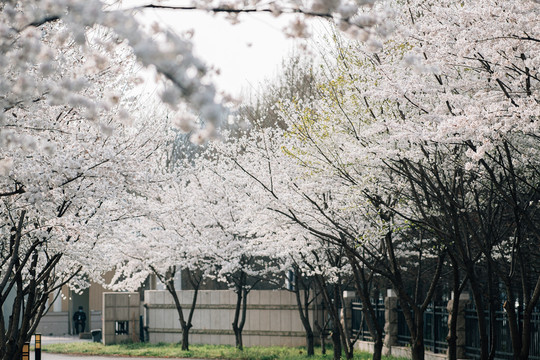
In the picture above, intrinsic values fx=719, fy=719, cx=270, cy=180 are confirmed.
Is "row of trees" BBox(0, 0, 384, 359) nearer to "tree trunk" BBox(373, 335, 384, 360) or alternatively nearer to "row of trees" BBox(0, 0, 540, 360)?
"row of trees" BBox(0, 0, 540, 360)

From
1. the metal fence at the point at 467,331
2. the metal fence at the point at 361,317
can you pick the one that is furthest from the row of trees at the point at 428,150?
the metal fence at the point at 361,317

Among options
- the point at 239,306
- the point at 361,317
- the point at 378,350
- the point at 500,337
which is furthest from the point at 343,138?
the point at 239,306

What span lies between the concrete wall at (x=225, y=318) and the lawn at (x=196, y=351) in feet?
3.10

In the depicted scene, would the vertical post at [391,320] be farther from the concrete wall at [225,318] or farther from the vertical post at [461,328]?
the concrete wall at [225,318]

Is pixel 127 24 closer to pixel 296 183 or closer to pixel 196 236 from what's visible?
pixel 296 183

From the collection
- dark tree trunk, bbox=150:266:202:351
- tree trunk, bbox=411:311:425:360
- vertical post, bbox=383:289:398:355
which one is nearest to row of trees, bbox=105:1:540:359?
tree trunk, bbox=411:311:425:360

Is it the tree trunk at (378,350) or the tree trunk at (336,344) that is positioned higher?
the tree trunk at (378,350)

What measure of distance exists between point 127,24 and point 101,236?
35.8 feet

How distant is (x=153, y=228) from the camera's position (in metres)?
25.4

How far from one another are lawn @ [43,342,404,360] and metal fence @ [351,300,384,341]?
3.73 feet

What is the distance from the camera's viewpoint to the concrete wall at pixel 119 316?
85.0ft

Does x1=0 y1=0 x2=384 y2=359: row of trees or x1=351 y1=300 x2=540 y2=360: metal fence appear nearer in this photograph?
x1=0 y1=0 x2=384 y2=359: row of trees

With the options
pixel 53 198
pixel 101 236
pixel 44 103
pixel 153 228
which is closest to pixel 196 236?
pixel 153 228

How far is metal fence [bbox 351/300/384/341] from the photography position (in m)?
20.2
